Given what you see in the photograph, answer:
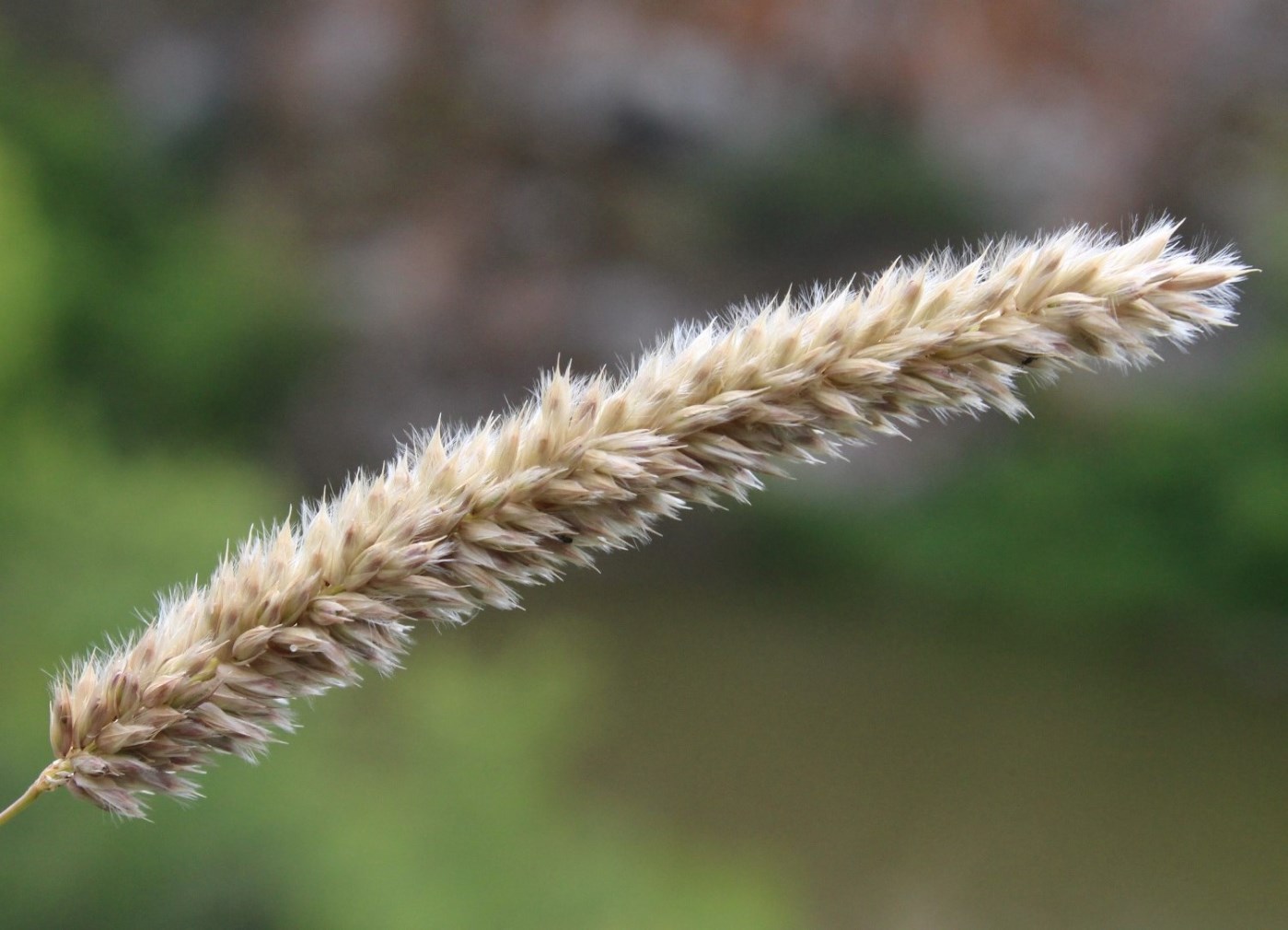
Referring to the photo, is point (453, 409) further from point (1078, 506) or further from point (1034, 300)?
point (1034, 300)

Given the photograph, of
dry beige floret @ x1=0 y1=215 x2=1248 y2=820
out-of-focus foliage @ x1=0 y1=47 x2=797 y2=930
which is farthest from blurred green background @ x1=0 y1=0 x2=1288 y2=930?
dry beige floret @ x1=0 y1=215 x2=1248 y2=820

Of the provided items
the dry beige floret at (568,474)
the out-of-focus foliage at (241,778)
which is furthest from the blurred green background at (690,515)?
the dry beige floret at (568,474)

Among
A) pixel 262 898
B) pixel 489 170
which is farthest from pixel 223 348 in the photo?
pixel 262 898

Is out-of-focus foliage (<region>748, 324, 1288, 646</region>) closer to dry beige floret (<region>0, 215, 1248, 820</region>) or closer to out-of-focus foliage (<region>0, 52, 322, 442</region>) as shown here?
out-of-focus foliage (<region>0, 52, 322, 442</region>)

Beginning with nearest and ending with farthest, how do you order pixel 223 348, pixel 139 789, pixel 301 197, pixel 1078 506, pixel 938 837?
pixel 139 789, pixel 938 837, pixel 223 348, pixel 1078 506, pixel 301 197

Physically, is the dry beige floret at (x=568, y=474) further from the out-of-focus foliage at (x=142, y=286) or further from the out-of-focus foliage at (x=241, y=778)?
the out-of-focus foliage at (x=142, y=286)

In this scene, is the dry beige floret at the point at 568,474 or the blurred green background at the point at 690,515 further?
the blurred green background at the point at 690,515
